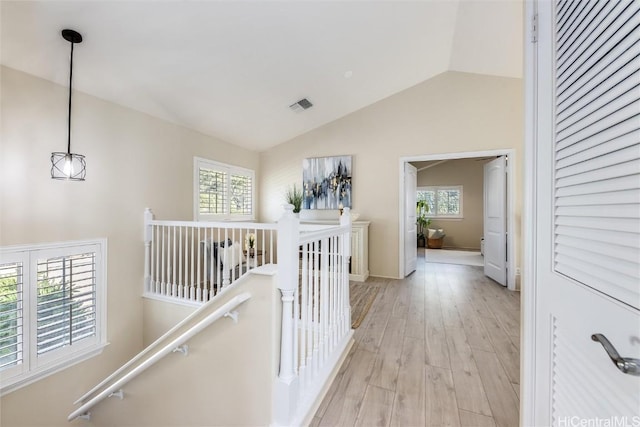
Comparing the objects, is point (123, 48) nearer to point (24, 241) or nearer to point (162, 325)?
point (24, 241)

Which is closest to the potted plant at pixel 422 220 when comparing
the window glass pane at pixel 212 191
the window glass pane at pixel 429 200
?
the window glass pane at pixel 429 200

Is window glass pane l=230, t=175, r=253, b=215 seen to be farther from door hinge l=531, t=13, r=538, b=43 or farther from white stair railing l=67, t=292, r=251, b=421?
door hinge l=531, t=13, r=538, b=43

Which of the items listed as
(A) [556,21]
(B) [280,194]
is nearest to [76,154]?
(B) [280,194]

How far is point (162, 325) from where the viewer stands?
3.13m

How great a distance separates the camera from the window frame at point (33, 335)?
88.4 inches

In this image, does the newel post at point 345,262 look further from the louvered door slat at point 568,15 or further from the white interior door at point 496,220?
the white interior door at point 496,220

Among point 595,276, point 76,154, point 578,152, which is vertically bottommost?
point 595,276

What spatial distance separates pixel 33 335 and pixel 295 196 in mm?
3692

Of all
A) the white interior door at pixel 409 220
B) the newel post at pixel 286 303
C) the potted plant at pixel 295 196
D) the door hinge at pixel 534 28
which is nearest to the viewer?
the door hinge at pixel 534 28

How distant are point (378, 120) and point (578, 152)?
3.93 metres

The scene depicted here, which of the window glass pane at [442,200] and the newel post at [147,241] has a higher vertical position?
the window glass pane at [442,200]

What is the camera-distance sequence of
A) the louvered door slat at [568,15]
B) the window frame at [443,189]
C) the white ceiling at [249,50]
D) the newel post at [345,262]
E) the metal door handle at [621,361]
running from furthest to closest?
the window frame at [443,189]
the newel post at [345,262]
the white ceiling at [249,50]
the louvered door slat at [568,15]
the metal door handle at [621,361]

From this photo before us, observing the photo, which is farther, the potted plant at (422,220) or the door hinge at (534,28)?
the potted plant at (422,220)

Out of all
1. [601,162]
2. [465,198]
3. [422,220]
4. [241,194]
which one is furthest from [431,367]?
[465,198]
